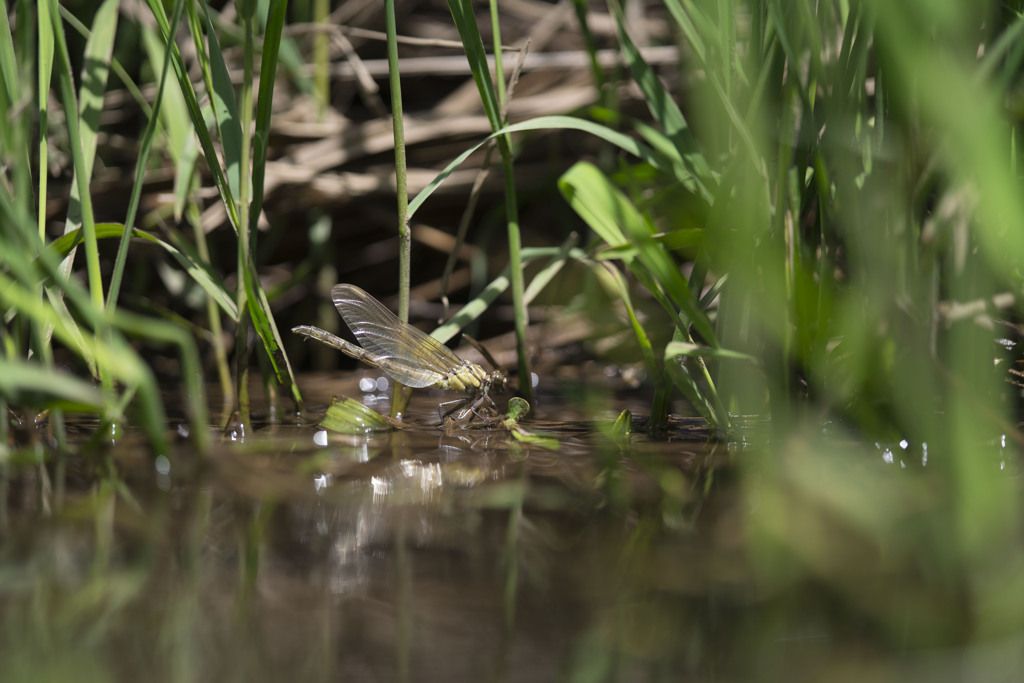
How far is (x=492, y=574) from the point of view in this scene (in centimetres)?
82

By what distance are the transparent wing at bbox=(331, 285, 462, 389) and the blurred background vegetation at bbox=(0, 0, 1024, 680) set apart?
0.11 metres

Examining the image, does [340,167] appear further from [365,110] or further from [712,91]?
[712,91]

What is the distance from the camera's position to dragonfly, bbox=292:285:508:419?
1845 mm

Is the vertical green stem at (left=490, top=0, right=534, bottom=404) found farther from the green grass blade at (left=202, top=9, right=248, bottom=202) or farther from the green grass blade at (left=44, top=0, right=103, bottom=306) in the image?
the green grass blade at (left=44, top=0, right=103, bottom=306)

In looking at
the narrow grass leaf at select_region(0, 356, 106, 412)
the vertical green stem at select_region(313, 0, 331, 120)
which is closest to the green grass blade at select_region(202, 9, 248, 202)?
the narrow grass leaf at select_region(0, 356, 106, 412)

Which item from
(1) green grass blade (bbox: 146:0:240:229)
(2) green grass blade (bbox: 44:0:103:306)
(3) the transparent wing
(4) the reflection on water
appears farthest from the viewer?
(3) the transparent wing

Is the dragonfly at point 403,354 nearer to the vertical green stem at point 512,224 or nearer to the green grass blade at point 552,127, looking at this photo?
the vertical green stem at point 512,224

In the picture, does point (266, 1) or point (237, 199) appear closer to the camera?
point (237, 199)

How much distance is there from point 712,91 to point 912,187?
1.30 ft

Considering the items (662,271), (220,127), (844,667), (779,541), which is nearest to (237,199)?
(220,127)

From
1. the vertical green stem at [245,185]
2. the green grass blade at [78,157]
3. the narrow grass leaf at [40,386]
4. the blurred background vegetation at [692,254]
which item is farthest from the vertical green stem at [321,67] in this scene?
the narrow grass leaf at [40,386]

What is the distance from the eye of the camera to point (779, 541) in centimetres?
91

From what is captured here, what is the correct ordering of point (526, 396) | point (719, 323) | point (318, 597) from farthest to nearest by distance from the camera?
point (526, 396)
point (719, 323)
point (318, 597)

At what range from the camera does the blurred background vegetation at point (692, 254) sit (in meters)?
0.92
